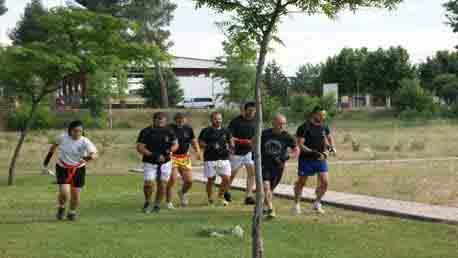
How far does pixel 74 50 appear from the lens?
56.1ft

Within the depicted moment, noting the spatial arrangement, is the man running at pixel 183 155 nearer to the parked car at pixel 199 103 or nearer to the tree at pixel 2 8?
the tree at pixel 2 8

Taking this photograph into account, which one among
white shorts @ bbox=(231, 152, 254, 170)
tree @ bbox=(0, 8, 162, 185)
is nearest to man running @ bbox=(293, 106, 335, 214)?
white shorts @ bbox=(231, 152, 254, 170)

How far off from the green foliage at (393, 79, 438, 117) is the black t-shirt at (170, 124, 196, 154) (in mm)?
50508

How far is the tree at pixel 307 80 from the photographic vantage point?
307 feet

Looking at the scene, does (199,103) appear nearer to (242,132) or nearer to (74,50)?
(74,50)

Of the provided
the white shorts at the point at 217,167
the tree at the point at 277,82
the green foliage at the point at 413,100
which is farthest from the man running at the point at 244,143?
the tree at the point at 277,82

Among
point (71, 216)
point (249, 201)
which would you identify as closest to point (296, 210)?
point (249, 201)

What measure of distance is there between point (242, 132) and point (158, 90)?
5568cm

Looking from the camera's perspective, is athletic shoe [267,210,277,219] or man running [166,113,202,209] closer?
athletic shoe [267,210,277,219]

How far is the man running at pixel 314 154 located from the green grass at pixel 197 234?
1.39 ft

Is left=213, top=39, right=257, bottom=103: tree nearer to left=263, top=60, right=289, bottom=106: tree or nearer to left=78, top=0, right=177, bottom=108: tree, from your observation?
left=78, top=0, right=177, bottom=108: tree

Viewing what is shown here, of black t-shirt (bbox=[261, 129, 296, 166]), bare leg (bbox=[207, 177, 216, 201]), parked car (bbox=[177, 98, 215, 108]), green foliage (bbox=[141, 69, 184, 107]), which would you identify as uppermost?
green foliage (bbox=[141, 69, 184, 107])

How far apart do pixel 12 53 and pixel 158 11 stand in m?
43.5

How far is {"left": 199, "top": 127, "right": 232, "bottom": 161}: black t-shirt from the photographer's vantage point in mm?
12618
